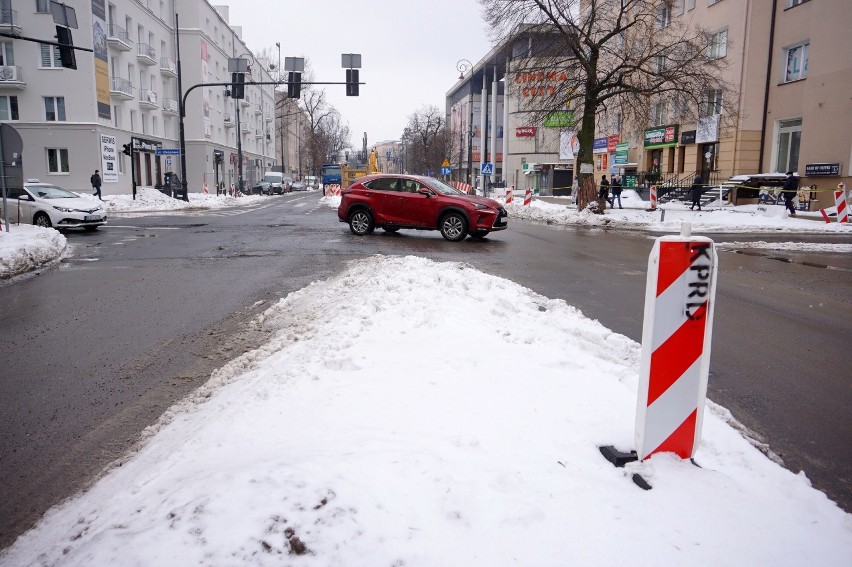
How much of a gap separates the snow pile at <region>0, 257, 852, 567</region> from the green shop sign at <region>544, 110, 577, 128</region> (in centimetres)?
2389

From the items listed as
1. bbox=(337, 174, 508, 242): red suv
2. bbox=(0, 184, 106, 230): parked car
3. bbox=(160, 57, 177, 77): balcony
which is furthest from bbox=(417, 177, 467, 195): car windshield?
bbox=(160, 57, 177, 77): balcony

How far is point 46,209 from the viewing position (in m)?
18.9

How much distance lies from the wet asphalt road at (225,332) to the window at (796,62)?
1927cm

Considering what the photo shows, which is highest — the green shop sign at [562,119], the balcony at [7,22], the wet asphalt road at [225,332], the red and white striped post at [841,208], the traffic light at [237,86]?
the balcony at [7,22]

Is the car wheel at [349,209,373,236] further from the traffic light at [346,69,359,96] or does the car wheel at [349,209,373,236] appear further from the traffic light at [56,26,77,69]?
the traffic light at [346,69,359,96]

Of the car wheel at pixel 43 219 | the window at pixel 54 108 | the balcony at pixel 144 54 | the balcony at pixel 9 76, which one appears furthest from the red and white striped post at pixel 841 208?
the balcony at pixel 144 54

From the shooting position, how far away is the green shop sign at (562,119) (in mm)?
27022

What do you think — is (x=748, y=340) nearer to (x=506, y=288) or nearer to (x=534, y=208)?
(x=506, y=288)

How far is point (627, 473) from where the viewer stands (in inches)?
117

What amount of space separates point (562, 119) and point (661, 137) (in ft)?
43.2

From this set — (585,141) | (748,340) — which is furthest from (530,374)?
(585,141)

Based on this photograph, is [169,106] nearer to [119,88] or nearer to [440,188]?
[119,88]

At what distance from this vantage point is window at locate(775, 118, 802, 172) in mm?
29719

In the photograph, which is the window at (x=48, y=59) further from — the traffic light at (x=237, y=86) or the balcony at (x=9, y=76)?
the traffic light at (x=237, y=86)
